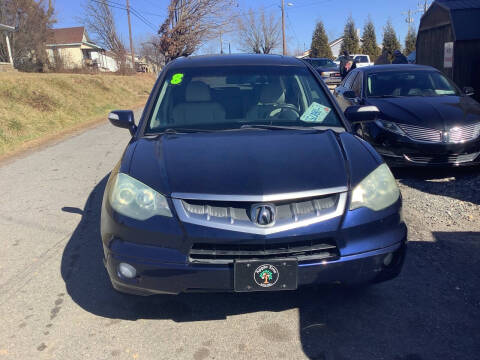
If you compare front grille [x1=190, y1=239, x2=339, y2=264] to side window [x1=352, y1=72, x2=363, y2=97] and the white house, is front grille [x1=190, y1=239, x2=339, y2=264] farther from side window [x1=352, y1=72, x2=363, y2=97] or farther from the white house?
the white house

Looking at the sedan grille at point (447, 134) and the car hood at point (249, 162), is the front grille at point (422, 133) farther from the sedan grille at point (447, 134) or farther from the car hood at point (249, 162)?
the car hood at point (249, 162)

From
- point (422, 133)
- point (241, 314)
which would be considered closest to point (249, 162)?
point (241, 314)

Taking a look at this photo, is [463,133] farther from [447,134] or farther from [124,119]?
[124,119]

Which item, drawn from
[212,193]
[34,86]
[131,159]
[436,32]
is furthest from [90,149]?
[436,32]

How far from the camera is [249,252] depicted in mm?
2607

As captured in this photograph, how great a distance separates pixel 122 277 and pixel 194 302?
0.71 m

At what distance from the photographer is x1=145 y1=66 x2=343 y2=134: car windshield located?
3.86 metres

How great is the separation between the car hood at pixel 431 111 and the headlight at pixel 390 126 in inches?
2.7

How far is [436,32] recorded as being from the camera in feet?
52.2

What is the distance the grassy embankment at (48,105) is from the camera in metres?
12.8

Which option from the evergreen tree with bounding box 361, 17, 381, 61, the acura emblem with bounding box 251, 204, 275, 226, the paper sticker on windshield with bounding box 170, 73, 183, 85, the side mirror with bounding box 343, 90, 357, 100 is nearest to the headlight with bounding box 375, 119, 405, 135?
the side mirror with bounding box 343, 90, 357, 100

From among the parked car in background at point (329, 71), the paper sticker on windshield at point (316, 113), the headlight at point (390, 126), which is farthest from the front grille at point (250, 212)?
the parked car in background at point (329, 71)

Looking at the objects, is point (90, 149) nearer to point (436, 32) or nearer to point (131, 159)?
point (131, 159)

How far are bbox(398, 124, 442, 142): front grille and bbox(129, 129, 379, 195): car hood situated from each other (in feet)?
10.3
